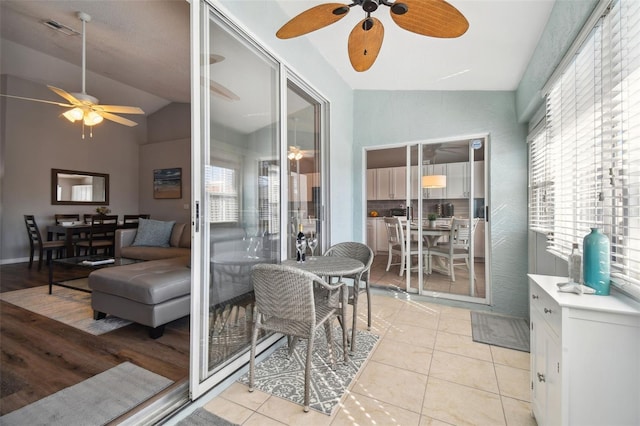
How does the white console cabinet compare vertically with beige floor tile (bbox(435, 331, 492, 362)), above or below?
above

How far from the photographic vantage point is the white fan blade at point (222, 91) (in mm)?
1828

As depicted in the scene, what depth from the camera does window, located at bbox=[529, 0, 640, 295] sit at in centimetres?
124

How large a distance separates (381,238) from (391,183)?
95cm

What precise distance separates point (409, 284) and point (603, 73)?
9.84 feet

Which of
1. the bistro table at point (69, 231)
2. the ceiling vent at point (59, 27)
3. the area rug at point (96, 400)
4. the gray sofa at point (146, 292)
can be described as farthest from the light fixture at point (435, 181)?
the bistro table at point (69, 231)

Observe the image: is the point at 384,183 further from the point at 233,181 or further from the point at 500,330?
the point at 233,181

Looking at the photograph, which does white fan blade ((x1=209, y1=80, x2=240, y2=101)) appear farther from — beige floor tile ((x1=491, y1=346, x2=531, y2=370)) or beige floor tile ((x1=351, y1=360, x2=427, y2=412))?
beige floor tile ((x1=491, y1=346, x2=531, y2=370))

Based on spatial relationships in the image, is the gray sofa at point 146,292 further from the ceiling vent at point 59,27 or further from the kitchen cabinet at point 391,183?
the ceiling vent at point 59,27

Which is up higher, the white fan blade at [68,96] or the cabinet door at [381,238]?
the white fan blade at [68,96]

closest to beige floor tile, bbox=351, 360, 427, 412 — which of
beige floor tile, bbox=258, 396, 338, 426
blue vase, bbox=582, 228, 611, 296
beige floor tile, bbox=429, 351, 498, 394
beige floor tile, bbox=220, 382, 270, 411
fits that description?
beige floor tile, bbox=429, 351, 498, 394

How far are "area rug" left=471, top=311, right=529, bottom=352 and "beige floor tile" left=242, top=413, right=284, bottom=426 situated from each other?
199 cm

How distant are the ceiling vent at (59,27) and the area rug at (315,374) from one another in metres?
4.72

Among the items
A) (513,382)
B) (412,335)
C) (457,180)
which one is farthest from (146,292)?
(457,180)

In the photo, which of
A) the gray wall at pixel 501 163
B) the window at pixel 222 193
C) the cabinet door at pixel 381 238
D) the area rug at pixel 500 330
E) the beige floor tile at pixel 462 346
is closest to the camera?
the window at pixel 222 193
